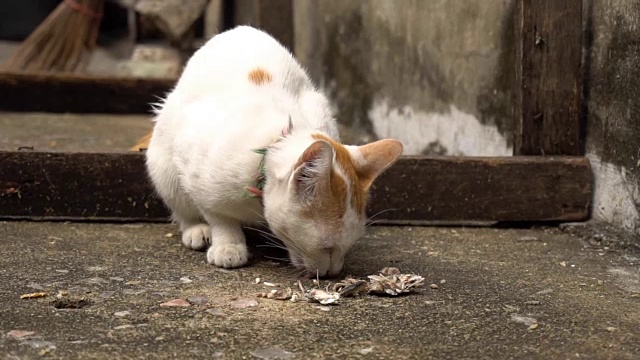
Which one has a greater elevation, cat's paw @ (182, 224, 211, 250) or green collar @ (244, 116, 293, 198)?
green collar @ (244, 116, 293, 198)

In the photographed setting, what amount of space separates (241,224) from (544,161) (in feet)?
4.18

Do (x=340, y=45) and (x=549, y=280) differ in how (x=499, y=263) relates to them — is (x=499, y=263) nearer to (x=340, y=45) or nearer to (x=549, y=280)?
(x=549, y=280)

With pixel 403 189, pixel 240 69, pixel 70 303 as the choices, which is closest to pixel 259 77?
pixel 240 69

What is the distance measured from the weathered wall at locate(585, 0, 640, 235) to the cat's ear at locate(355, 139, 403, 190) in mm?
1003

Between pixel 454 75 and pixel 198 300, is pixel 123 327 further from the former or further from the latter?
pixel 454 75

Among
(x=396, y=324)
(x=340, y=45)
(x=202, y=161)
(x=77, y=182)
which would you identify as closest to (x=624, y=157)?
(x=396, y=324)

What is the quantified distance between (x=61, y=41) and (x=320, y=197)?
4.80m

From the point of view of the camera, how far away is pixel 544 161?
3572mm

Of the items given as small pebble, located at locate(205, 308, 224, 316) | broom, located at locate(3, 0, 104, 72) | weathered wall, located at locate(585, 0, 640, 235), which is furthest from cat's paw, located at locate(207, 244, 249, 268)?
broom, located at locate(3, 0, 104, 72)

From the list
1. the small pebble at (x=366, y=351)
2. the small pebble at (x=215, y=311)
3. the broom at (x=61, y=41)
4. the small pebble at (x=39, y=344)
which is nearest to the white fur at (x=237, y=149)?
the small pebble at (x=215, y=311)

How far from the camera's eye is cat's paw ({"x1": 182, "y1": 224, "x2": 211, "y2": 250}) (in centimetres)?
325

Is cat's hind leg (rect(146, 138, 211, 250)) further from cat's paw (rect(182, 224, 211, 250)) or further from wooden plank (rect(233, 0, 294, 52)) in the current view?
wooden plank (rect(233, 0, 294, 52))

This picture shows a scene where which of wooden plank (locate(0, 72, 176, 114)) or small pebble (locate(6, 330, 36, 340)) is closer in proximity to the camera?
small pebble (locate(6, 330, 36, 340))

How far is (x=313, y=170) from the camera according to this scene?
253cm
